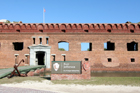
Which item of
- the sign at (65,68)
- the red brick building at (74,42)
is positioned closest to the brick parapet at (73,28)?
the red brick building at (74,42)

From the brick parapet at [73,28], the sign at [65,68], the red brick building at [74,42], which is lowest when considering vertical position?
the sign at [65,68]

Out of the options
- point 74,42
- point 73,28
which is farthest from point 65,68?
point 73,28

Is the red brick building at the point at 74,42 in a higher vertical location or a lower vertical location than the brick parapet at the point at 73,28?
lower

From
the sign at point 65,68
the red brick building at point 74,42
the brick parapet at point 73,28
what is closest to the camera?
the sign at point 65,68

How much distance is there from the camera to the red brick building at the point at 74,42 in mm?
22500

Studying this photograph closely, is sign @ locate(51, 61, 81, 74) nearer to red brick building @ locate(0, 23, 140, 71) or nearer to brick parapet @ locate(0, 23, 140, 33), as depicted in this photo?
red brick building @ locate(0, 23, 140, 71)

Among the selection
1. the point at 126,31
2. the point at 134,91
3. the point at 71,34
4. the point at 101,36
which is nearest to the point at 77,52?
the point at 71,34

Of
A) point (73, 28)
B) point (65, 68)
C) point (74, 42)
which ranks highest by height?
point (73, 28)

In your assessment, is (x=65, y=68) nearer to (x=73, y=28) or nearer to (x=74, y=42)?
(x=74, y=42)

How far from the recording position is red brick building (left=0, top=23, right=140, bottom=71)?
73.8 feet

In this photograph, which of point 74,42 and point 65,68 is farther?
point 74,42

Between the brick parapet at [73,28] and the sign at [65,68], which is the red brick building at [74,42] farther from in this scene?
the sign at [65,68]

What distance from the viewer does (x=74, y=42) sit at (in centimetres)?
2273

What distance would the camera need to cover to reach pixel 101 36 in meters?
22.9
